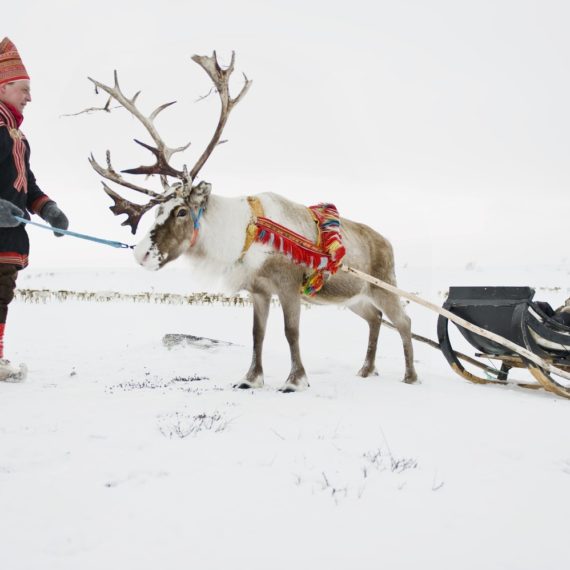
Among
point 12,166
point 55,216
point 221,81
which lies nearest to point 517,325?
point 221,81

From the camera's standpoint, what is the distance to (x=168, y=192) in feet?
17.4

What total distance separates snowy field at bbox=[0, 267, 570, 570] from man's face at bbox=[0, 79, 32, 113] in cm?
271

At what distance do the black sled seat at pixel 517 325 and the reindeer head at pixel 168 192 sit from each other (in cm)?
344

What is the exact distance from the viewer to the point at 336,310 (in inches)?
662

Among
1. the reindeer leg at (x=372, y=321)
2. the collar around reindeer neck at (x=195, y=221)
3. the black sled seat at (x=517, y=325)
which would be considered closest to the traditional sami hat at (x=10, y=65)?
the collar around reindeer neck at (x=195, y=221)

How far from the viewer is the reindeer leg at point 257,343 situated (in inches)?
223

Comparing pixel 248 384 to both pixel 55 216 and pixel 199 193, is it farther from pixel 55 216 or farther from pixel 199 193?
pixel 55 216

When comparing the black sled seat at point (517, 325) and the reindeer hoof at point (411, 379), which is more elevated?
the black sled seat at point (517, 325)

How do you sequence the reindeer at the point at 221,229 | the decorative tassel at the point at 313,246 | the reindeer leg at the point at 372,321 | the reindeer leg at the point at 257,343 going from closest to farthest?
the reindeer at the point at 221,229 < the decorative tassel at the point at 313,246 < the reindeer leg at the point at 257,343 < the reindeer leg at the point at 372,321

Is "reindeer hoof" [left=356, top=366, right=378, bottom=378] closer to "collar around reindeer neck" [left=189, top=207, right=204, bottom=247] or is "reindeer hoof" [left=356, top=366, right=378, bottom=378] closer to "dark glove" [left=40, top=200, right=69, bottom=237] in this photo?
"collar around reindeer neck" [left=189, top=207, right=204, bottom=247]

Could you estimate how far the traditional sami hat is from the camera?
480cm

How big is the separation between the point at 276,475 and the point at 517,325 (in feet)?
13.2

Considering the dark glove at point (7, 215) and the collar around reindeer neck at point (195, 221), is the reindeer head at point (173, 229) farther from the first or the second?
the dark glove at point (7, 215)

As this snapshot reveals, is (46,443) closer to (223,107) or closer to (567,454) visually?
(567,454)
